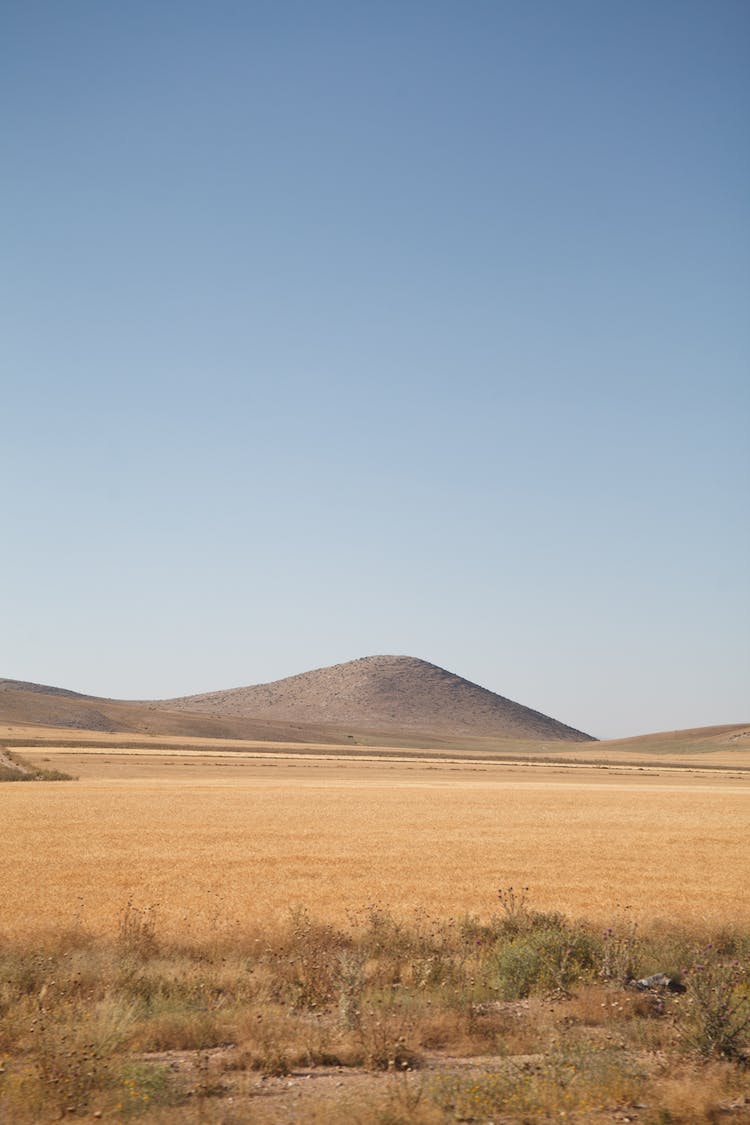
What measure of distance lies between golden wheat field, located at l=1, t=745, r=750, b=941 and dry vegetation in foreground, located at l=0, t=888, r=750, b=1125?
2.56 m

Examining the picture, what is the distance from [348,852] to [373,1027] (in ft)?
56.7

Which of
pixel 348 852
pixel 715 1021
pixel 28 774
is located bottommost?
pixel 28 774

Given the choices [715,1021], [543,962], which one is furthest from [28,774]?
[715,1021]

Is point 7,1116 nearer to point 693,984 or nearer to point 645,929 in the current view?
point 693,984

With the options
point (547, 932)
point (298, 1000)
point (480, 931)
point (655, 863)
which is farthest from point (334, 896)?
point (655, 863)

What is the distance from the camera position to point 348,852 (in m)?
26.4

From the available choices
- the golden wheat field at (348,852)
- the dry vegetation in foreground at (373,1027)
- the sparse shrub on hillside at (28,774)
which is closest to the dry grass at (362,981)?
the dry vegetation in foreground at (373,1027)

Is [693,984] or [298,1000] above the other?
[693,984]

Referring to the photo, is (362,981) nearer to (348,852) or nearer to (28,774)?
(348,852)

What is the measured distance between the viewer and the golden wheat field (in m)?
17.9

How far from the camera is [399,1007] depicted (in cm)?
1059

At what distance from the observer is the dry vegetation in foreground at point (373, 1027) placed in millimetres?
7777

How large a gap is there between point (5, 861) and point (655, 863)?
1816 cm

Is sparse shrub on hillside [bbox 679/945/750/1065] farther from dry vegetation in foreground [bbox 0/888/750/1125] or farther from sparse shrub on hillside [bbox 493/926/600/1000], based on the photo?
sparse shrub on hillside [bbox 493/926/600/1000]
